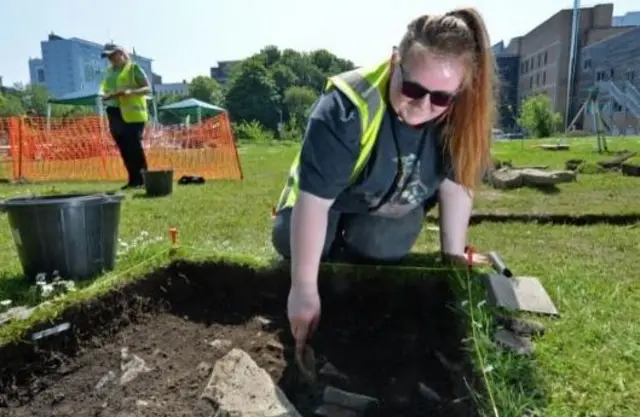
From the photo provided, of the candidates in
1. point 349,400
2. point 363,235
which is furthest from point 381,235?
point 349,400

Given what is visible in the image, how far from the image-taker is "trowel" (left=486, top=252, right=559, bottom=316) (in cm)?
168

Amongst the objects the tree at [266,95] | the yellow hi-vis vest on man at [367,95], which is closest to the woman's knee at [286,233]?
the yellow hi-vis vest on man at [367,95]

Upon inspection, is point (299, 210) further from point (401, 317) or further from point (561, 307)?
point (561, 307)

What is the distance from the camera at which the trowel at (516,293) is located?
1.68m

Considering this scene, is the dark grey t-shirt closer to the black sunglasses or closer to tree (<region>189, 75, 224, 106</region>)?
the black sunglasses

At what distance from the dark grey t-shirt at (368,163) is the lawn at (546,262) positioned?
45 centimetres

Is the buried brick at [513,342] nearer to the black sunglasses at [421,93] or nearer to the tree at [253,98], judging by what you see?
the black sunglasses at [421,93]

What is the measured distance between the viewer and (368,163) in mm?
1521

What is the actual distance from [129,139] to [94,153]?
4025 mm

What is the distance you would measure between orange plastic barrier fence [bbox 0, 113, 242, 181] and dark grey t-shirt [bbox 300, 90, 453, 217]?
18.2ft

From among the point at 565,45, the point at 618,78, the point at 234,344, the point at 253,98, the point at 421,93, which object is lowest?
the point at 234,344

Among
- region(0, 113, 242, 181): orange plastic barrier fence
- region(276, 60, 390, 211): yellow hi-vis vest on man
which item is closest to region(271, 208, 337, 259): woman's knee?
region(276, 60, 390, 211): yellow hi-vis vest on man

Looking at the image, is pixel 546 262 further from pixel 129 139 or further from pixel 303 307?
pixel 129 139

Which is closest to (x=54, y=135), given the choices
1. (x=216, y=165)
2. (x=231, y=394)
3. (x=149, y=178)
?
(x=216, y=165)
